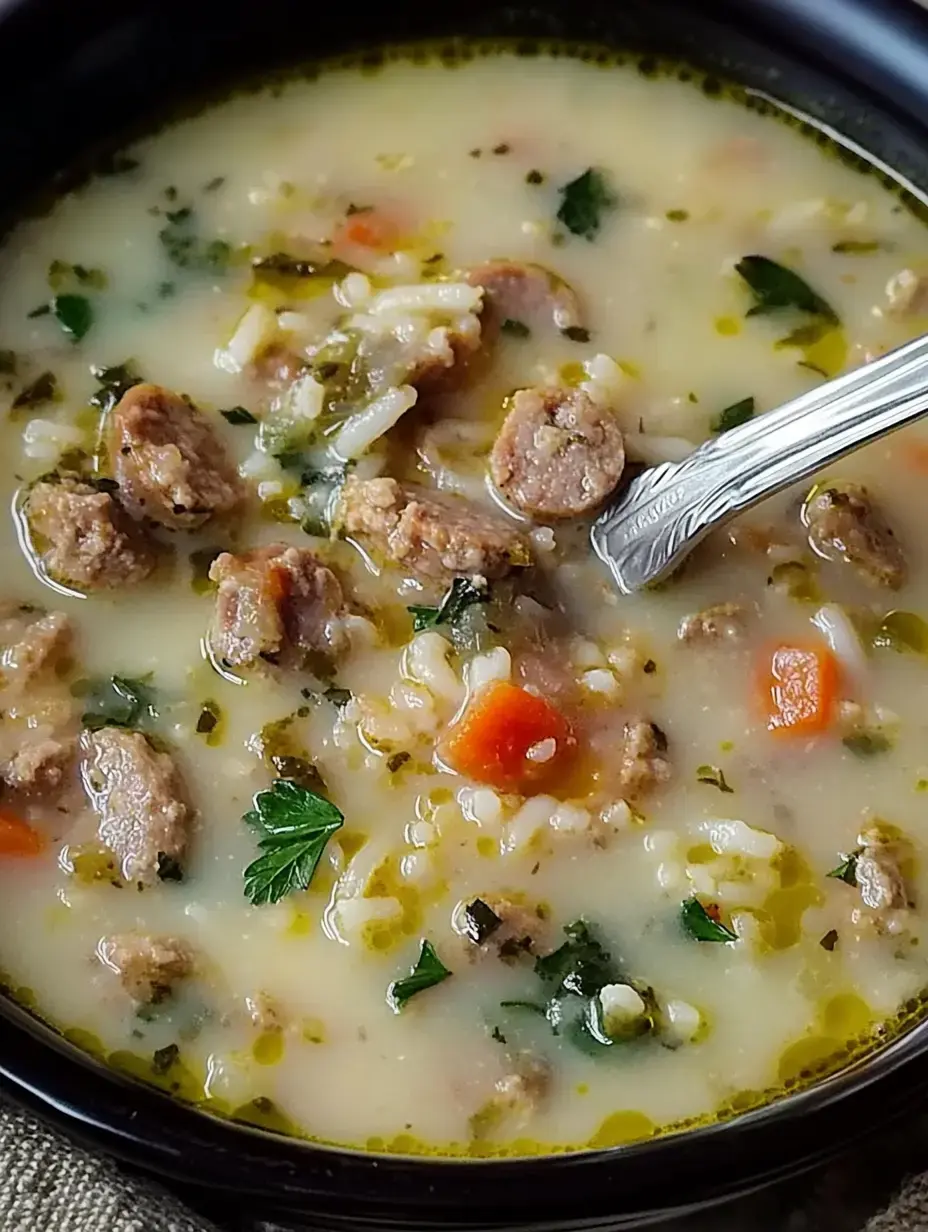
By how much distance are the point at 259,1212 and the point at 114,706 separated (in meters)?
0.81

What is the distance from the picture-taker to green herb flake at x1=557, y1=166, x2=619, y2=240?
304 cm

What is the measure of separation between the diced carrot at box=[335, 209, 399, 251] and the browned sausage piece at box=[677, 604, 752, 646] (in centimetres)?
89

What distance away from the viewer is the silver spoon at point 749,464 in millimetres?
2303

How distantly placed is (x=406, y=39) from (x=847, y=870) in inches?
70.0

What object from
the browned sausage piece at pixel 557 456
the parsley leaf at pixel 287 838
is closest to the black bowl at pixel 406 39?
the parsley leaf at pixel 287 838

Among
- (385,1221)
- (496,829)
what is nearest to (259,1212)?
Answer: (385,1221)

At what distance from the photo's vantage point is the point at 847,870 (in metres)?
2.50

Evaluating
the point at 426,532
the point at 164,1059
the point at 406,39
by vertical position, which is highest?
the point at 406,39

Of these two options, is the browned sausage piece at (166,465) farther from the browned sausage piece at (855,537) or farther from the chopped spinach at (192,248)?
the browned sausage piece at (855,537)

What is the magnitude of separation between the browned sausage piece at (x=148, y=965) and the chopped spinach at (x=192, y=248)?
1.22 meters

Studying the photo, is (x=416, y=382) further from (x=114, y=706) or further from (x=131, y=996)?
(x=131, y=996)

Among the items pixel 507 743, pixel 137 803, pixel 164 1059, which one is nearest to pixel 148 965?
pixel 164 1059

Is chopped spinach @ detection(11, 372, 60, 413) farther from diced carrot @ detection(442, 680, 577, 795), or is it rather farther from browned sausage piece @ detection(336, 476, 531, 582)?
diced carrot @ detection(442, 680, 577, 795)

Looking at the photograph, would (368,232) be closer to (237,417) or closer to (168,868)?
(237,417)
